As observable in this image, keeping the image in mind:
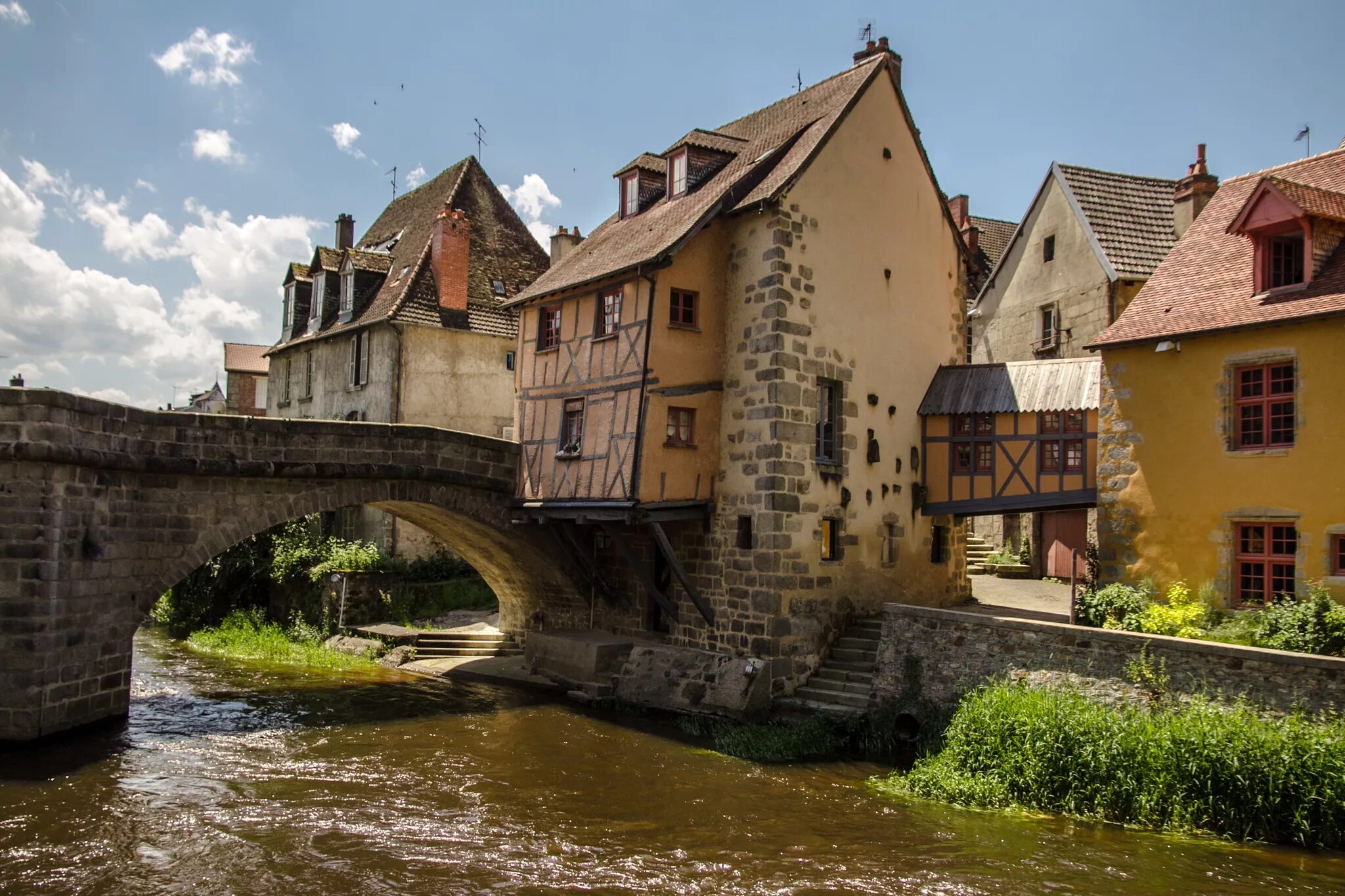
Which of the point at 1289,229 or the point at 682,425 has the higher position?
the point at 1289,229

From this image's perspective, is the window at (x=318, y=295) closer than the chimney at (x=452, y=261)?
No

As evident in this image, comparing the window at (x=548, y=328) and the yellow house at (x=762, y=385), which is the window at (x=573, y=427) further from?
the window at (x=548, y=328)

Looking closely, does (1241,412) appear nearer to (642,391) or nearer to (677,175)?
(642,391)

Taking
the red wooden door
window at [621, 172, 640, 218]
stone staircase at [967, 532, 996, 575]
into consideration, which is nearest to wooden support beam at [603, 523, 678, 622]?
window at [621, 172, 640, 218]

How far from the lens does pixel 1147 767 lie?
9.98 m

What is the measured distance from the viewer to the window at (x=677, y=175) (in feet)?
56.1

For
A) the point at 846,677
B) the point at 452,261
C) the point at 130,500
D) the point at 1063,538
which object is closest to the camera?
the point at 130,500

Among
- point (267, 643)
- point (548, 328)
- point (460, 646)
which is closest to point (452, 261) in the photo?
point (548, 328)

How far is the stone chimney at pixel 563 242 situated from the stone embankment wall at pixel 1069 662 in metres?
13.0

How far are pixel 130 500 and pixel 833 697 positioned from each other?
9.46m

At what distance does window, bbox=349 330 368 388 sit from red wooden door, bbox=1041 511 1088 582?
49.2 feet

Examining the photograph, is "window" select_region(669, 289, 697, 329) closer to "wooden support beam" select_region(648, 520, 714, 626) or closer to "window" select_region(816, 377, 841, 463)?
"window" select_region(816, 377, 841, 463)

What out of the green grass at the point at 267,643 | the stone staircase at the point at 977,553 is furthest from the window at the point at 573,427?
the stone staircase at the point at 977,553

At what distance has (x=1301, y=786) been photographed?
9195mm
